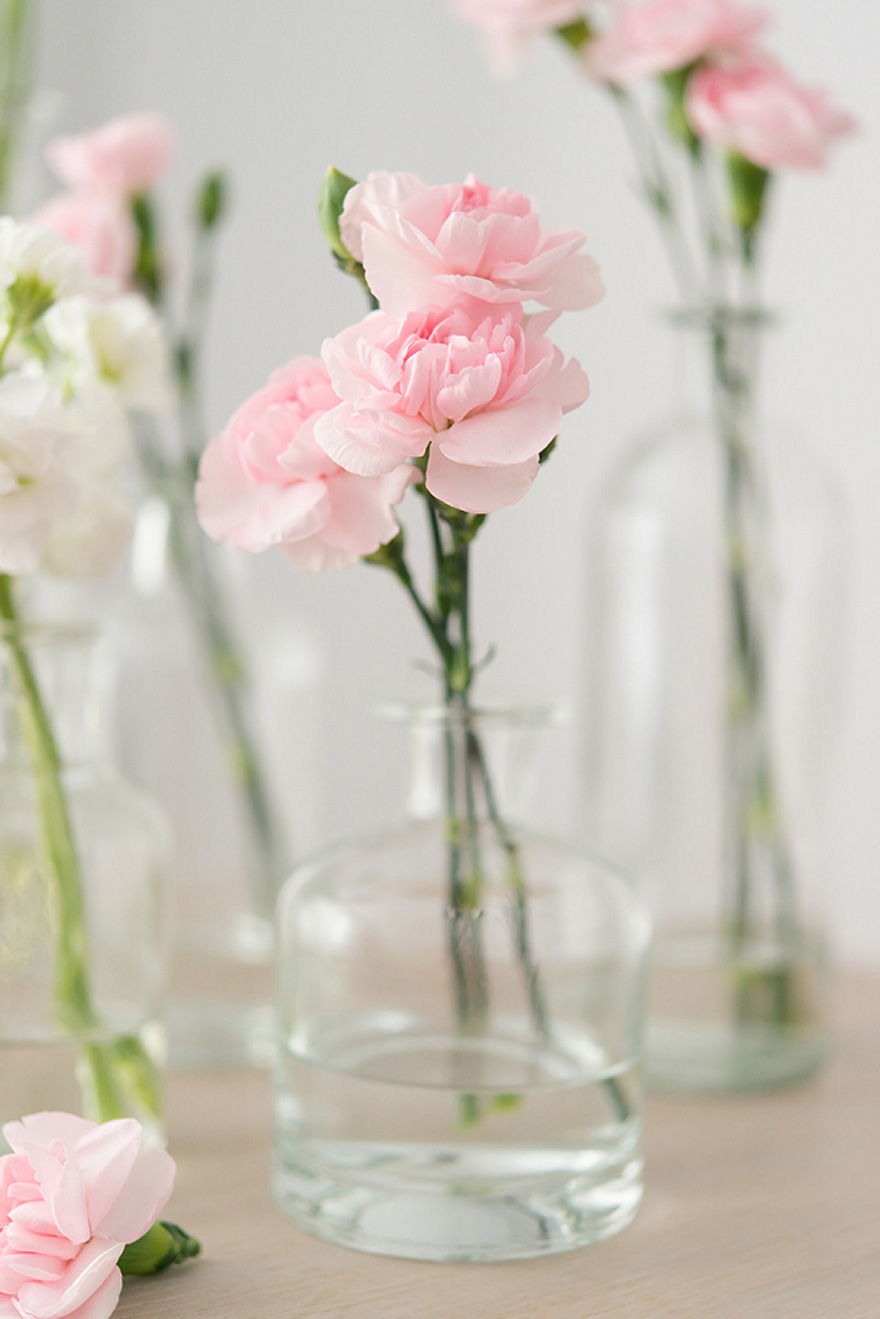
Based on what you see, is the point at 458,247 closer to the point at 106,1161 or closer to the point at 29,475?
the point at 29,475

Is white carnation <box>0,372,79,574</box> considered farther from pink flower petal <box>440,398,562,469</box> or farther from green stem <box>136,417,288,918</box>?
green stem <box>136,417,288,918</box>

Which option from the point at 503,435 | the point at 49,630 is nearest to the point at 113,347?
the point at 49,630

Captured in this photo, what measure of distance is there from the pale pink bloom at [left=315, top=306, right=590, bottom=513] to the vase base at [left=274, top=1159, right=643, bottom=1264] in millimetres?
232

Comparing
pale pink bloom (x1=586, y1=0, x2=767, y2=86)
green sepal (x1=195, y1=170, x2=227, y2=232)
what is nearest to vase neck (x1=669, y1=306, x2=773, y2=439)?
pale pink bloom (x1=586, y1=0, x2=767, y2=86)

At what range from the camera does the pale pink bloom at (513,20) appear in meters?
0.70

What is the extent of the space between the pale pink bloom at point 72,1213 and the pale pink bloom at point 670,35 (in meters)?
0.50

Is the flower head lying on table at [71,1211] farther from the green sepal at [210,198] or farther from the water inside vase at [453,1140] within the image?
the green sepal at [210,198]

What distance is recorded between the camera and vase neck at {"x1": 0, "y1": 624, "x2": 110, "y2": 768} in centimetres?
54

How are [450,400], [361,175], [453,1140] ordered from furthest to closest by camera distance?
1. [361,175]
2. [453,1140]
3. [450,400]

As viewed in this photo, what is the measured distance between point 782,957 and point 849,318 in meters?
0.59

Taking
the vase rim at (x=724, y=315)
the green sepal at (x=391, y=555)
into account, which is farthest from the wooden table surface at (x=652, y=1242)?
the vase rim at (x=724, y=315)

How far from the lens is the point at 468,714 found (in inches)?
20.7

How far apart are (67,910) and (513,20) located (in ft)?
1.47

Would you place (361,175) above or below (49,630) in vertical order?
above
